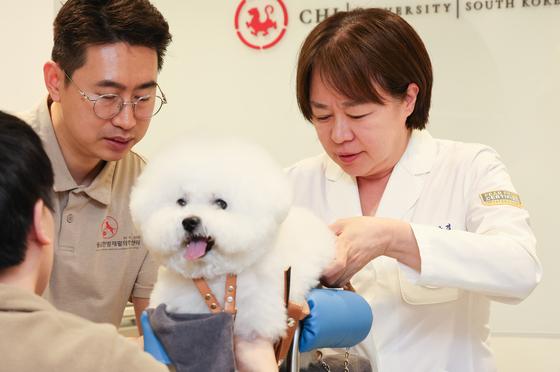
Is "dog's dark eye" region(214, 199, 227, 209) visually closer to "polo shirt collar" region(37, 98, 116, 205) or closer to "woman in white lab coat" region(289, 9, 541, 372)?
"woman in white lab coat" region(289, 9, 541, 372)

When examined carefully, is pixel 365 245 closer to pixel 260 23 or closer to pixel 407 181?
pixel 407 181

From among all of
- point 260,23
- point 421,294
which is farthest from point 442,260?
point 260,23

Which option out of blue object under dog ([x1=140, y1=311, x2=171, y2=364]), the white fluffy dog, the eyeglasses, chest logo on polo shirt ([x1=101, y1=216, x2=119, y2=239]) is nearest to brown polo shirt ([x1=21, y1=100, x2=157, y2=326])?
chest logo on polo shirt ([x1=101, y1=216, x2=119, y2=239])

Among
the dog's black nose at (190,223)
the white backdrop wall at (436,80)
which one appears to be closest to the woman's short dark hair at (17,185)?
the dog's black nose at (190,223)

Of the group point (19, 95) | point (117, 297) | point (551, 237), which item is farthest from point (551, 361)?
point (19, 95)

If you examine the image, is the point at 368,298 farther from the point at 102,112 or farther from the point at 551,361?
the point at 551,361

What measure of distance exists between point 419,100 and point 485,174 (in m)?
0.22

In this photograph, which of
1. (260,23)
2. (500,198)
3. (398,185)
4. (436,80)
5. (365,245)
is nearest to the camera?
(365,245)

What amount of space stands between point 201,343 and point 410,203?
0.67 metres

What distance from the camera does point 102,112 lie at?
146cm

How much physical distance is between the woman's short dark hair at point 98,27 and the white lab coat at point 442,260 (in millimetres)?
532

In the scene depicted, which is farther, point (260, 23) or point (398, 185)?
point (260, 23)

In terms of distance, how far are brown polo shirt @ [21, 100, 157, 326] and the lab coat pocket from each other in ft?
1.94

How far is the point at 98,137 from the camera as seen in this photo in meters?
1.49
